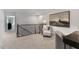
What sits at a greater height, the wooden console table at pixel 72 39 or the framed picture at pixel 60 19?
the framed picture at pixel 60 19

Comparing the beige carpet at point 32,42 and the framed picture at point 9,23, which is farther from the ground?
the framed picture at point 9,23

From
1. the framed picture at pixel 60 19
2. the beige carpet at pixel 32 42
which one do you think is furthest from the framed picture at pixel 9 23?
the framed picture at pixel 60 19

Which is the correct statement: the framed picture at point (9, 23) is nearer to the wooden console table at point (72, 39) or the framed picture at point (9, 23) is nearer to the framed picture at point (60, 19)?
the framed picture at point (60, 19)

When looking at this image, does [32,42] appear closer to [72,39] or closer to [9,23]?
[9,23]

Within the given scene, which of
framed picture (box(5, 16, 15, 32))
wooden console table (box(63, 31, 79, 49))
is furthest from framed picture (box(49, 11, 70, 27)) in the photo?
framed picture (box(5, 16, 15, 32))

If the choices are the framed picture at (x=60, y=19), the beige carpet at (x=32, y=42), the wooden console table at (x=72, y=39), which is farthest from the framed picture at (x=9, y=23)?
the wooden console table at (x=72, y=39)

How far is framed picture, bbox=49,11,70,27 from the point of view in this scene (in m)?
1.54

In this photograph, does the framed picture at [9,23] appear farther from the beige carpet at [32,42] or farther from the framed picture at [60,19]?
the framed picture at [60,19]

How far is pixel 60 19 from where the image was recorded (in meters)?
1.56

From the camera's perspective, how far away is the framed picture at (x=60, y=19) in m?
1.54

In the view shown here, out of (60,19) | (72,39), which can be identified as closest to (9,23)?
(60,19)
